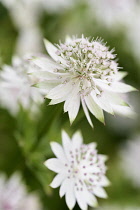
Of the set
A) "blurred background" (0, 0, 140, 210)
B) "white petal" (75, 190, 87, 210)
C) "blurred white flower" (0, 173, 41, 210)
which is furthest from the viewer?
"blurred background" (0, 0, 140, 210)

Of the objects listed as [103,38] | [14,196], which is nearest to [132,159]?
[103,38]

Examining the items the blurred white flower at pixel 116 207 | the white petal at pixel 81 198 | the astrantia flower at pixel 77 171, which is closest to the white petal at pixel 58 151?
the astrantia flower at pixel 77 171

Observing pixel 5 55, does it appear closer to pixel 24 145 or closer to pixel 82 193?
pixel 24 145

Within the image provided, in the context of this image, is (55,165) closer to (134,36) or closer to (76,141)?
(76,141)

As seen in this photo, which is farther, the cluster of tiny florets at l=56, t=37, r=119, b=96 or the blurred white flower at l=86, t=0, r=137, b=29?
the blurred white flower at l=86, t=0, r=137, b=29

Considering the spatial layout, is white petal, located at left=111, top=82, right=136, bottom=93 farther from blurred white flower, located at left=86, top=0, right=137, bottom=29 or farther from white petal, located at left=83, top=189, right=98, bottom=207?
blurred white flower, located at left=86, top=0, right=137, bottom=29

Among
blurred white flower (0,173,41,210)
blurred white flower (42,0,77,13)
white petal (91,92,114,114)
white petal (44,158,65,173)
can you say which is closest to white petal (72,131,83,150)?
white petal (44,158,65,173)
